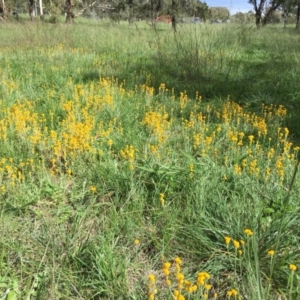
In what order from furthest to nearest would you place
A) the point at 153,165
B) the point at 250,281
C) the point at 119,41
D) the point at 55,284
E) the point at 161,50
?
the point at 119,41
the point at 161,50
the point at 153,165
the point at 55,284
the point at 250,281

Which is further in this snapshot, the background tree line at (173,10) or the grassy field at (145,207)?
the background tree line at (173,10)

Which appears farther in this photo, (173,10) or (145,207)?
(173,10)

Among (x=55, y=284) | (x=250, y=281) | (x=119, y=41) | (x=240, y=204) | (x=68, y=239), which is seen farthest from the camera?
(x=119, y=41)

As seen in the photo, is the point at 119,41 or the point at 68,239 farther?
the point at 119,41

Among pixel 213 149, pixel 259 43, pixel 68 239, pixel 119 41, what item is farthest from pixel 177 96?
pixel 259 43

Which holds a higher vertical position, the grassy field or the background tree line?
the background tree line

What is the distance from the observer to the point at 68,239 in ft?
6.60

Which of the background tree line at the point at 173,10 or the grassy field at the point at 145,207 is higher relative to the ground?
the background tree line at the point at 173,10

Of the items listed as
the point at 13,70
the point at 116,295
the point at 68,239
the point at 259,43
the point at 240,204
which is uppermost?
the point at 259,43

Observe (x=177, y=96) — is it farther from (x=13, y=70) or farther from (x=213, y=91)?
(x=13, y=70)

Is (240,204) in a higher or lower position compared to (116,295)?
higher

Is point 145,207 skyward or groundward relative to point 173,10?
groundward

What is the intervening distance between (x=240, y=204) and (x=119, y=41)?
841cm

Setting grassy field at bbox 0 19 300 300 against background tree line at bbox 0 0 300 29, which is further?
background tree line at bbox 0 0 300 29
